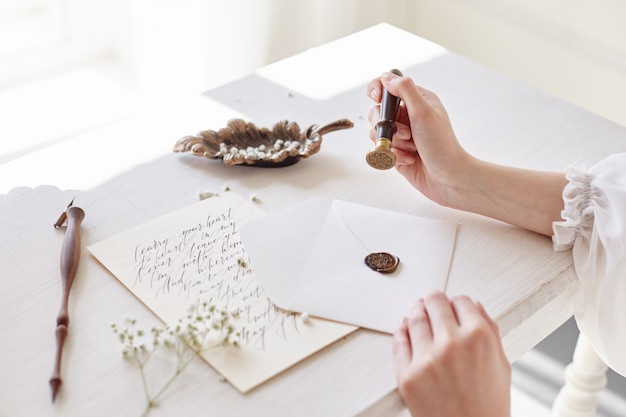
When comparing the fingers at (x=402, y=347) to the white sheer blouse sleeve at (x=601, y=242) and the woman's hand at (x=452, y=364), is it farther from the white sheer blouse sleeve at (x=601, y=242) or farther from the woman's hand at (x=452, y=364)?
the white sheer blouse sleeve at (x=601, y=242)

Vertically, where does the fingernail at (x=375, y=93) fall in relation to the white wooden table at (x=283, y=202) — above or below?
above

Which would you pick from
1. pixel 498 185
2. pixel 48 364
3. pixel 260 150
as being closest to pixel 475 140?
pixel 498 185

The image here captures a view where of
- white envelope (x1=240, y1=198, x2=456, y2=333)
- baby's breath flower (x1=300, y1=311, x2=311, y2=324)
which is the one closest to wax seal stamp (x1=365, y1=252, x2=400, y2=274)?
white envelope (x1=240, y1=198, x2=456, y2=333)

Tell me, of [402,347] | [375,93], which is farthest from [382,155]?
[402,347]

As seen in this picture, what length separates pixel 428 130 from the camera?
1.03 metres

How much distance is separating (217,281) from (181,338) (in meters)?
0.11

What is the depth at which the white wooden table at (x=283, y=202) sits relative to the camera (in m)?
0.78

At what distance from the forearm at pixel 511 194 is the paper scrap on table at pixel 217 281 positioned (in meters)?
0.28

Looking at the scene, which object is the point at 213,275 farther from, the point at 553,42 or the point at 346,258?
the point at 553,42

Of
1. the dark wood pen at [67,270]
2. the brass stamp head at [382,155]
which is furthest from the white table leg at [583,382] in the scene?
the dark wood pen at [67,270]

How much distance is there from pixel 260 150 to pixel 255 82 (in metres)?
0.25

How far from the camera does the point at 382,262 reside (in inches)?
36.6

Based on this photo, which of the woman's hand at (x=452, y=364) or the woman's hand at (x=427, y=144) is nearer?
the woman's hand at (x=452, y=364)

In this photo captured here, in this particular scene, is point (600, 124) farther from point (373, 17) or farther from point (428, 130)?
point (373, 17)
